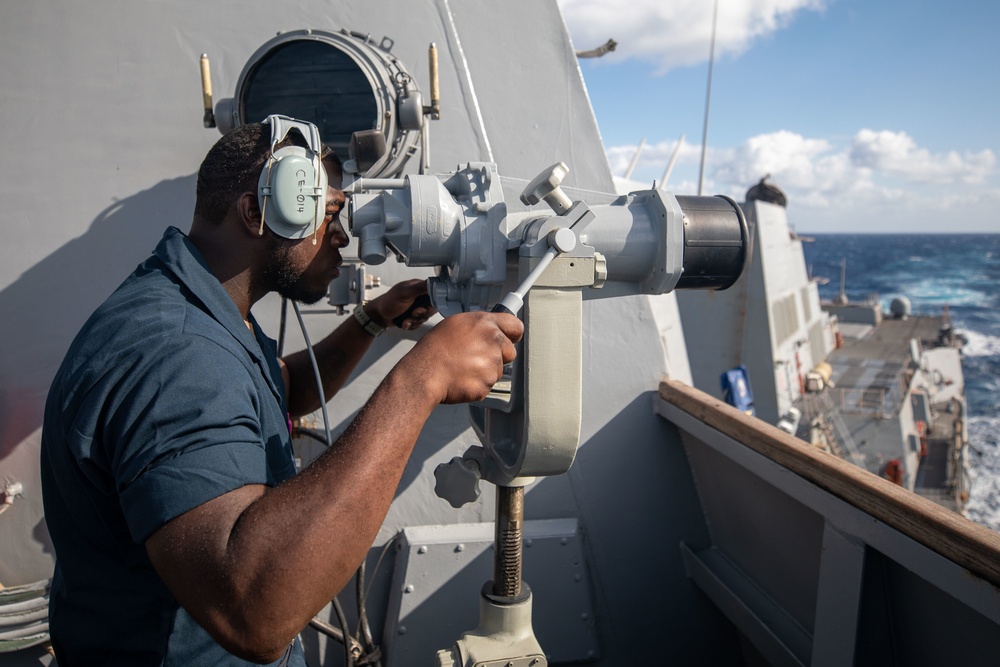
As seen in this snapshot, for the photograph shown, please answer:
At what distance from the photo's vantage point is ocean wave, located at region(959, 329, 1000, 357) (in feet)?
88.5

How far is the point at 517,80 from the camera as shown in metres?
2.32

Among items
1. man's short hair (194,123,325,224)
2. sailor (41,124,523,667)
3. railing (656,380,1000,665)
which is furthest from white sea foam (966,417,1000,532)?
man's short hair (194,123,325,224)

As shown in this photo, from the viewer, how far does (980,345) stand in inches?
1123

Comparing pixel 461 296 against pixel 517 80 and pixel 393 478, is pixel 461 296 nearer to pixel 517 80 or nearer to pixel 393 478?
pixel 393 478

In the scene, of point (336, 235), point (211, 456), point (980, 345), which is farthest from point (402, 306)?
point (980, 345)

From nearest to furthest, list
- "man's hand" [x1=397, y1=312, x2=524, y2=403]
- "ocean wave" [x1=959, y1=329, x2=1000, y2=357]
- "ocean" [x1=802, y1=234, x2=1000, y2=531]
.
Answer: "man's hand" [x1=397, y1=312, x2=524, y2=403] → "ocean" [x1=802, y1=234, x2=1000, y2=531] → "ocean wave" [x1=959, y1=329, x2=1000, y2=357]

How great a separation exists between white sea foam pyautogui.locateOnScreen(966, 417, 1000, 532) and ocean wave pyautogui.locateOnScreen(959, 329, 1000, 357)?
10454mm

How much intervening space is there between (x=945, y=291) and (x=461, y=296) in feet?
168

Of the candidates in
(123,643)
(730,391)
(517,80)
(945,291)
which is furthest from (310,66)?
(945,291)

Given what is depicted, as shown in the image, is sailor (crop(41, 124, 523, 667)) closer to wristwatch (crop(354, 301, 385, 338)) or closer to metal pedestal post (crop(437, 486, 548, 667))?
metal pedestal post (crop(437, 486, 548, 667))

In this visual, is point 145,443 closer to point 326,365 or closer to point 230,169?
point 230,169

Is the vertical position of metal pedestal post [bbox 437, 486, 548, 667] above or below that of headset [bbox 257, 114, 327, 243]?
below

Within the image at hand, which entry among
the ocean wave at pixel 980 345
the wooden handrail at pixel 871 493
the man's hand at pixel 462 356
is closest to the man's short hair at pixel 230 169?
the man's hand at pixel 462 356

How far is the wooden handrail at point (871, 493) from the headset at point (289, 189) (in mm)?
1276
